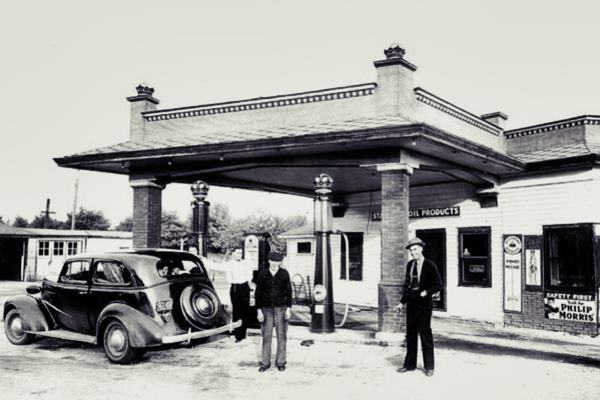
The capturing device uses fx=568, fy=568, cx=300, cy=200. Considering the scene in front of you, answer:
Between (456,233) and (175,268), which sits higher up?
(456,233)

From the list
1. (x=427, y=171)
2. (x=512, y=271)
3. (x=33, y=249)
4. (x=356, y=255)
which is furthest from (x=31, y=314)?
(x=33, y=249)

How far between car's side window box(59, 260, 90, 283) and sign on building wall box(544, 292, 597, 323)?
997 cm

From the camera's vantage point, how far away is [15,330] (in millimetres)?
9734

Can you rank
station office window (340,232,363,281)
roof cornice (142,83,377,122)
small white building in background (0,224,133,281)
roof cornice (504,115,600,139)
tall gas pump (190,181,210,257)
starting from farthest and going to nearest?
small white building in background (0,224,133,281)
station office window (340,232,363,281)
roof cornice (504,115,600,139)
tall gas pump (190,181,210,257)
roof cornice (142,83,377,122)

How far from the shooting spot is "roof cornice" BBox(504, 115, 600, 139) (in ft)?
44.2

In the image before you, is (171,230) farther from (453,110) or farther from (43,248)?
(453,110)

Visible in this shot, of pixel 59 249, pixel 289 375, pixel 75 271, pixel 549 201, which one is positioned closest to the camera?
pixel 289 375

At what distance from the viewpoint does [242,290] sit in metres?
10.2

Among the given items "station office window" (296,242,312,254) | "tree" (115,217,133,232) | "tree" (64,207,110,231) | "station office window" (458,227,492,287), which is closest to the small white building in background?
"station office window" (296,242,312,254)

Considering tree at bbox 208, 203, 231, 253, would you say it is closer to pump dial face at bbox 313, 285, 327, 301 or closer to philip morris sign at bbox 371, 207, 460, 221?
philip morris sign at bbox 371, 207, 460, 221

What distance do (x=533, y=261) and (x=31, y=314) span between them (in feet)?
35.1

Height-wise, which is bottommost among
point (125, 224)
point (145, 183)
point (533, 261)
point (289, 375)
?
point (289, 375)

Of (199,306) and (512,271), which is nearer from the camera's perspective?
(199,306)

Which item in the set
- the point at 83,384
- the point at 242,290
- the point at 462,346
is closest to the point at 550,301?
the point at 462,346
